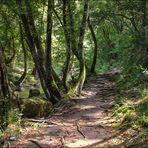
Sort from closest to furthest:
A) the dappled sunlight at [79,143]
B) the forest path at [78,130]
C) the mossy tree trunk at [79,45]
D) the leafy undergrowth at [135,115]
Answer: the leafy undergrowth at [135,115], the dappled sunlight at [79,143], the forest path at [78,130], the mossy tree trunk at [79,45]

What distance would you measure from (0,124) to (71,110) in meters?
3.82

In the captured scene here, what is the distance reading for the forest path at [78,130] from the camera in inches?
316

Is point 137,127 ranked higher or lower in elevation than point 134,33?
lower

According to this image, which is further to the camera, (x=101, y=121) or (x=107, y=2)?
(x=107, y=2)

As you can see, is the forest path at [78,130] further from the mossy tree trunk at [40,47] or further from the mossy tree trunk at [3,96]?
the mossy tree trunk at [40,47]

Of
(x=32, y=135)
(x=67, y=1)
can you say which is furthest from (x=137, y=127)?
(x=67, y=1)

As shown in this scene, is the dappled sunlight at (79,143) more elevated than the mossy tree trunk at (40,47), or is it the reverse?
the mossy tree trunk at (40,47)

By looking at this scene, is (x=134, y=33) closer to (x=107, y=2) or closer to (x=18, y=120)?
(x=107, y=2)

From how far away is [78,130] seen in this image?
367 inches

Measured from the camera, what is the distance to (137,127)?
8.36 metres

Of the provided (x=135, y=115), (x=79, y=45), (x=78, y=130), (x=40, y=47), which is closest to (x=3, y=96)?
(x=78, y=130)

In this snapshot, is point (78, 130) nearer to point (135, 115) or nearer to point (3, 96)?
point (135, 115)

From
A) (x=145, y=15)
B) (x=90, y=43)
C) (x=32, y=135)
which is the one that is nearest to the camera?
(x=32, y=135)

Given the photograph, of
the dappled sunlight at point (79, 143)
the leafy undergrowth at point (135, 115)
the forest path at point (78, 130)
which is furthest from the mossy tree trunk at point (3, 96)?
the leafy undergrowth at point (135, 115)
